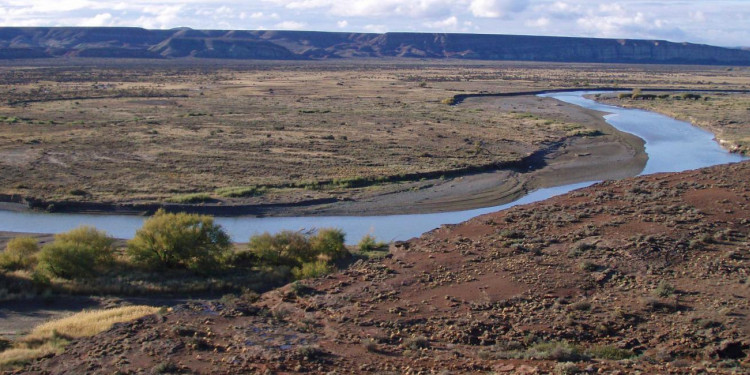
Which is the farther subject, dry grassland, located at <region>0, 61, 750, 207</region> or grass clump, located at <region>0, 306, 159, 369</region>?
dry grassland, located at <region>0, 61, 750, 207</region>

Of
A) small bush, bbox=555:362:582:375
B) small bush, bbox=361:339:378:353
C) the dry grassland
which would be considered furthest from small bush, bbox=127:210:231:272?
small bush, bbox=555:362:582:375

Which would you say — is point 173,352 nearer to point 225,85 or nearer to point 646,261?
point 646,261

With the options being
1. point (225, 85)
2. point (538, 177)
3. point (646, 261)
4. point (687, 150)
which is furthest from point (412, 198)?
point (225, 85)

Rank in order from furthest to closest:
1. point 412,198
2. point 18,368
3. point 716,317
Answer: point 412,198 < point 716,317 < point 18,368

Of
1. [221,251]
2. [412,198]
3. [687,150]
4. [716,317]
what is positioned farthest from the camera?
[687,150]

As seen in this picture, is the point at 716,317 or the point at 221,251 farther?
the point at 221,251

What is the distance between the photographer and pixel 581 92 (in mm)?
96438

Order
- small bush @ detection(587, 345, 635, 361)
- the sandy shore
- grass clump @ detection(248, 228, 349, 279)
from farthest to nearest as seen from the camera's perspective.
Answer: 1. the sandy shore
2. grass clump @ detection(248, 228, 349, 279)
3. small bush @ detection(587, 345, 635, 361)

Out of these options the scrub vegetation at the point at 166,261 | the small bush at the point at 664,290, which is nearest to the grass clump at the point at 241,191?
the scrub vegetation at the point at 166,261

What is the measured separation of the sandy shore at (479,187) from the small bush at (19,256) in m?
7.33

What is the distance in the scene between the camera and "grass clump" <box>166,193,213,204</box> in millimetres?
29406

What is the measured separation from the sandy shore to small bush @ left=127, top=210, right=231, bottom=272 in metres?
7.97

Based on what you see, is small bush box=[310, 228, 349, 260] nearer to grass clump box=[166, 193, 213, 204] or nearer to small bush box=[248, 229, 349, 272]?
small bush box=[248, 229, 349, 272]

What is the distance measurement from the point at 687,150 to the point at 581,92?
51273 mm
